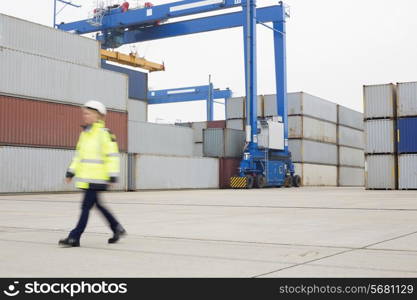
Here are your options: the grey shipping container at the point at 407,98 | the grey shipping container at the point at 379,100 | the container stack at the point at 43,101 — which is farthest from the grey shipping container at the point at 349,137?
the container stack at the point at 43,101

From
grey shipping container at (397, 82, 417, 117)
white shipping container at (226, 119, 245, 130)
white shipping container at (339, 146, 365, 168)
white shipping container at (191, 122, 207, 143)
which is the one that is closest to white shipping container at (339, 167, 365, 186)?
white shipping container at (339, 146, 365, 168)

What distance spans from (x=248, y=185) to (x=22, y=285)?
33.7 metres

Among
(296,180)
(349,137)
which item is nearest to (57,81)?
(296,180)

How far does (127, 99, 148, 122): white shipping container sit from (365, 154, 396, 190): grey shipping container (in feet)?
61.6

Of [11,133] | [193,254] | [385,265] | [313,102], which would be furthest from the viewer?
[313,102]

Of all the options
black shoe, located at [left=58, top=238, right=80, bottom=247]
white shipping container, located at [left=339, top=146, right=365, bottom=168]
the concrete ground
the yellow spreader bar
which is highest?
the yellow spreader bar

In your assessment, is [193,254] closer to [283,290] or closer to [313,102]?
[283,290]

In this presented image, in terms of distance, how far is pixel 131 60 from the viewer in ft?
150

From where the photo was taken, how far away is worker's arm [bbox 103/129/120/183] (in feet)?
21.2

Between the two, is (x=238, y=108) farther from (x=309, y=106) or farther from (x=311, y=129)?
(x=311, y=129)

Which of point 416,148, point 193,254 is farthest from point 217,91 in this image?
point 193,254

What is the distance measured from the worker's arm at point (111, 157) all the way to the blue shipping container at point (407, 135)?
3022 centimetres

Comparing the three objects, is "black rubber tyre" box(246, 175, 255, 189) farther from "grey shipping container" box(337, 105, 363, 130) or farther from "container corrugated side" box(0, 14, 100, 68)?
"grey shipping container" box(337, 105, 363, 130)

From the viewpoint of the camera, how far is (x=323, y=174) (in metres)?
49.6
